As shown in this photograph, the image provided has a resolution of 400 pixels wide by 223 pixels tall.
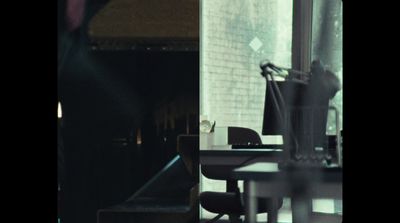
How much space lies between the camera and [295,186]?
2559 millimetres

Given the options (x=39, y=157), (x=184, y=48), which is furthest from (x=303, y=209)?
(x=39, y=157)

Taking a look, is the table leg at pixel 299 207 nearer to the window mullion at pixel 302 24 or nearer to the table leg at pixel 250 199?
the table leg at pixel 250 199

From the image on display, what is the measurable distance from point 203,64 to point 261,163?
2242 mm

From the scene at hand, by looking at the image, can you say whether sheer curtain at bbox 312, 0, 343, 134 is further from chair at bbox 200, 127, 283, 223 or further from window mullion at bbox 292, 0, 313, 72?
chair at bbox 200, 127, 283, 223

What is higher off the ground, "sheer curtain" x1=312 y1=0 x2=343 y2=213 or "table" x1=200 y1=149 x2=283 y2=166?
"sheer curtain" x1=312 y1=0 x2=343 y2=213

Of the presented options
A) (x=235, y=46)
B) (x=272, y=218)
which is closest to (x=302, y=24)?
(x=235, y=46)

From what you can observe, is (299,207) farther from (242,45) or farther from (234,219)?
(242,45)

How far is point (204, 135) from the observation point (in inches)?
161

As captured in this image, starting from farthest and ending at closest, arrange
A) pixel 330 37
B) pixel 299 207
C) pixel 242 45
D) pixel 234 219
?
pixel 242 45 → pixel 234 219 → pixel 330 37 → pixel 299 207

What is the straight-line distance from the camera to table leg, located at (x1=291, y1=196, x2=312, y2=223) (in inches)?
101

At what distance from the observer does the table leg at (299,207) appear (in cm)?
257

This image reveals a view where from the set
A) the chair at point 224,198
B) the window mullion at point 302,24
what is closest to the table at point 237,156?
the chair at point 224,198

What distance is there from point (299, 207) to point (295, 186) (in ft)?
0.35

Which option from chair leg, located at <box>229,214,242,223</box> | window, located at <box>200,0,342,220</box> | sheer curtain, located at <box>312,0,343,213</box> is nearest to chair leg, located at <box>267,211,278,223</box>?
sheer curtain, located at <box>312,0,343,213</box>
